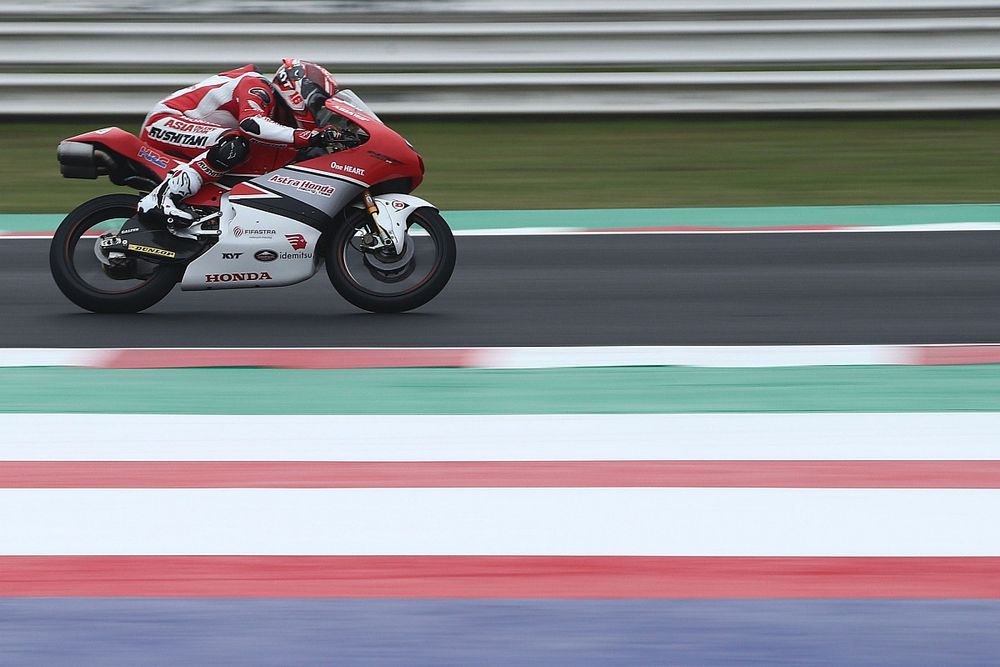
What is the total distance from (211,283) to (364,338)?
0.89 m

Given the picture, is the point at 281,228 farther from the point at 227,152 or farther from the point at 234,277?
the point at 227,152

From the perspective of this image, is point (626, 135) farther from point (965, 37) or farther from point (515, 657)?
point (515, 657)

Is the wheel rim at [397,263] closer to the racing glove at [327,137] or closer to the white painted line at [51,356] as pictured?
the racing glove at [327,137]

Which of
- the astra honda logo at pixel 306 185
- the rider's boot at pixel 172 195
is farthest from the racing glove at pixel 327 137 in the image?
the rider's boot at pixel 172 195

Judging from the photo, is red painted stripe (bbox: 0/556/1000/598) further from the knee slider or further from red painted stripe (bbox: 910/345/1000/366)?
the knee slider

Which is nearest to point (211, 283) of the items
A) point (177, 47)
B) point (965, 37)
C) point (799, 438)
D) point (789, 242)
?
point (799, 438)

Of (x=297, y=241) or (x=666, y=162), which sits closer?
(x=297, y=241)

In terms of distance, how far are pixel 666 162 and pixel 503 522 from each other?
8859 millimetres

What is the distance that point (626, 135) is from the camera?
1372 cm

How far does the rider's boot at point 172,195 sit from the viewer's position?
692cm

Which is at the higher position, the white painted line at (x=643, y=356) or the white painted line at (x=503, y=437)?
the white painted line at (x=643, y=356)

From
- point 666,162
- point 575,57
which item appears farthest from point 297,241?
point 575,57

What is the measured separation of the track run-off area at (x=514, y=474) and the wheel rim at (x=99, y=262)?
19cm

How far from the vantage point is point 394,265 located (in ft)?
23.2
